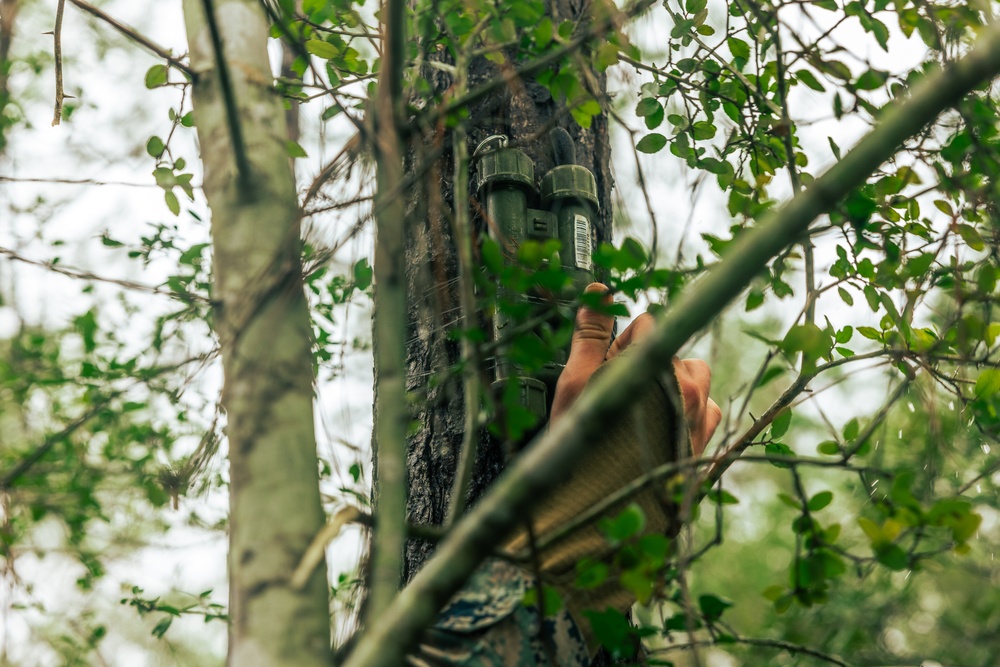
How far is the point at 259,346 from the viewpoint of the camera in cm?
154

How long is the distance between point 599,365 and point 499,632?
0.70 metres

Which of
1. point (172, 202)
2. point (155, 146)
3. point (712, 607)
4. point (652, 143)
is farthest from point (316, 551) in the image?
point (652, 143)

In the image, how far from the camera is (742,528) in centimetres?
1366

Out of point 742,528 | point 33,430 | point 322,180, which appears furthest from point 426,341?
point 742,528

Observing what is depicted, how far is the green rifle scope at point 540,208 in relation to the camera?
2398 mm

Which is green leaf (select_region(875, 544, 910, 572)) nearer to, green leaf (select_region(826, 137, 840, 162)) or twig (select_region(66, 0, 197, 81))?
green leaf (select_region(826, 137, 840, 162))

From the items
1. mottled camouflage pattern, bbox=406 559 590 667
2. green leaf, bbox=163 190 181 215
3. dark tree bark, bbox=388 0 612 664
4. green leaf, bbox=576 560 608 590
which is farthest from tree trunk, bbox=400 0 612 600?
green leaf, bbox=576 560 608 590

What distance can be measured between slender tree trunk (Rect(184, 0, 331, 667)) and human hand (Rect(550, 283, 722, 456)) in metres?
0.74

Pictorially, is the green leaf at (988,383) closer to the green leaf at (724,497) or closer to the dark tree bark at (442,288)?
the green leaf at (724,497)

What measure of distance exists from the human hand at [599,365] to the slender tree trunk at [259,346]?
740mm

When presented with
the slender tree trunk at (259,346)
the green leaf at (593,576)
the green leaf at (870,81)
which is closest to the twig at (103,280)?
the slender tree trunk at (259,346)

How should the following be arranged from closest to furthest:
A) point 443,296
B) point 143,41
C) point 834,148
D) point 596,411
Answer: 1. point 596,411
2. point 143,41
3. point 834,148
4. point 443,296

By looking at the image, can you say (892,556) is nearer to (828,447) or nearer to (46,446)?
(828,447)

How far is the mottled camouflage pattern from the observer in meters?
1.68
